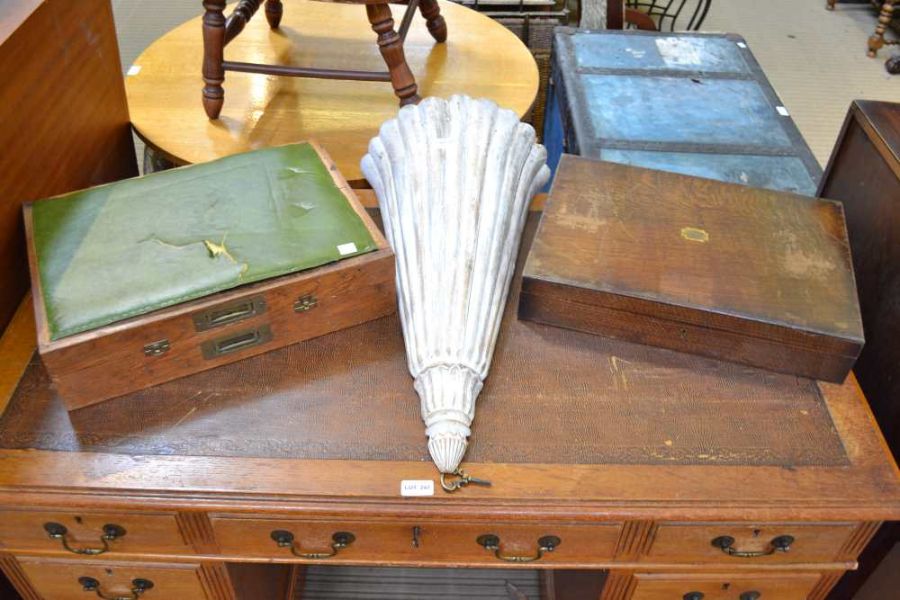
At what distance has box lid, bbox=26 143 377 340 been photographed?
943mm

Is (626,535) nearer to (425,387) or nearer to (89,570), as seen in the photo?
(425,387)

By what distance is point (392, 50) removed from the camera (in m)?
1.58

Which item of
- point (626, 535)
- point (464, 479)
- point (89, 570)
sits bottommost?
point (89, 570)

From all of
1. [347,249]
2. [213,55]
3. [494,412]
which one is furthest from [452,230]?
[213,55]

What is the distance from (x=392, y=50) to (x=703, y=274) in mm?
850

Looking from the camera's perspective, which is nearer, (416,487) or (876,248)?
(416,487)

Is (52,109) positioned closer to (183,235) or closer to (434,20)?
(183,235)

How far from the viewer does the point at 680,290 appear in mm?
1021

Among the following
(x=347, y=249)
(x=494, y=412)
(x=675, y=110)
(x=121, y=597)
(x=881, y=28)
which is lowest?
(x=881, y=28)

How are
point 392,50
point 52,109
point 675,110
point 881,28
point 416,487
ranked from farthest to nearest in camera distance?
point 881,28
point 675,110
point 392,50
point 52,109
point 416,487

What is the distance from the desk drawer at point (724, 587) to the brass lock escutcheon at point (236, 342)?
585 millimetres

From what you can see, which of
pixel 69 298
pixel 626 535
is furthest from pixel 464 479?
pixel 69 298

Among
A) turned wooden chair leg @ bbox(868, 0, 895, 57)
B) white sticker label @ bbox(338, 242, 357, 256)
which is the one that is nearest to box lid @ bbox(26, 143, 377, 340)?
white sticker label @ bbox(338, 242, 357, 256)

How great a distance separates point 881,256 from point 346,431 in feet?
2.67
